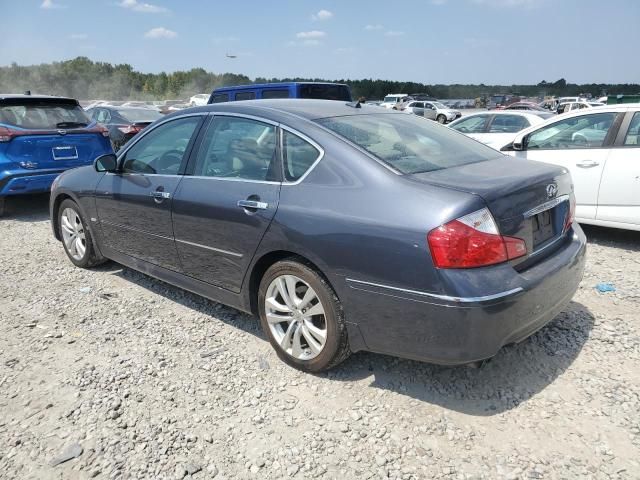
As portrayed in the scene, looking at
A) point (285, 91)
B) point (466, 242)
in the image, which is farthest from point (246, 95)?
point (466, 242)

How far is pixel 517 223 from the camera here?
100 inches

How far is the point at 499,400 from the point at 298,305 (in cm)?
124

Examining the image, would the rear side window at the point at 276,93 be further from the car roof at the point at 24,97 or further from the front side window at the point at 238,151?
the front side window at the point at 238,151

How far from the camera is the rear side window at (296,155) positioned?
2.95 m

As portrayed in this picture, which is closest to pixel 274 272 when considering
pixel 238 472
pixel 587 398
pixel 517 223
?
pixel 238 472

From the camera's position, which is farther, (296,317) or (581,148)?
(581,148)

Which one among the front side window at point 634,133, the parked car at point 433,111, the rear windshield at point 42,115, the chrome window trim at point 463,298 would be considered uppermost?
the rear windshield at point 42,115

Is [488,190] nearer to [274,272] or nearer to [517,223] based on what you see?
[517,223]

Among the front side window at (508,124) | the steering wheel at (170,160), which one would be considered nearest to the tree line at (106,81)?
the front side window at (508,124)

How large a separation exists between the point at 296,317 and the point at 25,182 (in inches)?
220

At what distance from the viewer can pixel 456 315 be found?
2334 millimetres

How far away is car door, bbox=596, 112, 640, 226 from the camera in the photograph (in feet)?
16.9

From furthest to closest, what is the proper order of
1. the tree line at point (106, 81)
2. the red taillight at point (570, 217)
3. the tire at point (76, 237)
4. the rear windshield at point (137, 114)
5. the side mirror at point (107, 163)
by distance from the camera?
the tree line at point (106, 81) < the rear windshield at point (137, 114) < the tire at point (76, 237) < the side mirror at point (107, 163) < the red taillight at point (570, 217)

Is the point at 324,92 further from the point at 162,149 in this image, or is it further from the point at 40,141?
the point at 162,149
